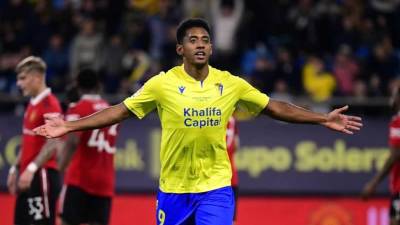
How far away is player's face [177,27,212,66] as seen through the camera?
838 centimetres

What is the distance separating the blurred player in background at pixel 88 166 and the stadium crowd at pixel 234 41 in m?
6.17

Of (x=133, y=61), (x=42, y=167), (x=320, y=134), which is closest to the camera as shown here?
(x=42, y=167)

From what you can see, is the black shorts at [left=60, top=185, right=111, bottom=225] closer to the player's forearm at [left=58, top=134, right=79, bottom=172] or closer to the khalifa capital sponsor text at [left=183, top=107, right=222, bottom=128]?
the player's forearm at [left=58, top=134, right=79, bottom=172]

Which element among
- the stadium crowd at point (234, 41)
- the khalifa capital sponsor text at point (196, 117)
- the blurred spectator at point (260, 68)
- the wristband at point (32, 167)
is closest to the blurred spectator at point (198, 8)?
the stadium crowd at point (234, 41)

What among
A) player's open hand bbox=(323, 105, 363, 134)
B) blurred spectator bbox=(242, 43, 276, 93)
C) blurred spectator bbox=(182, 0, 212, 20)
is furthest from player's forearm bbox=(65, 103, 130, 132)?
blurred spectator bbox=(182, 0, 212, 20)

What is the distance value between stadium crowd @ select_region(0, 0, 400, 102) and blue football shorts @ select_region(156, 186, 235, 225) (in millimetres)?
8731

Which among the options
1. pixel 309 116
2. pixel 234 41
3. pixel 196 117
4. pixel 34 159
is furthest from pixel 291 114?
pixel 234 41

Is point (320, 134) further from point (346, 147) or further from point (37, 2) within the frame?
point (37, 2)

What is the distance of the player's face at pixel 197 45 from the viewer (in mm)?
8383

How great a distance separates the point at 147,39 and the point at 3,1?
332 cm

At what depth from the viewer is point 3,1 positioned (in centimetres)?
2008

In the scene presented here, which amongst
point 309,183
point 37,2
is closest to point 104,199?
point 309,183

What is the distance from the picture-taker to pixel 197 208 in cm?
841

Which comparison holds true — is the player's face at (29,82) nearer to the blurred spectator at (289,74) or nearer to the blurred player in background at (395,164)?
the blurred player in background at (395,164)
